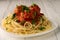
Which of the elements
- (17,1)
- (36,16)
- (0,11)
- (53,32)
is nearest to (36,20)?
(36,16)

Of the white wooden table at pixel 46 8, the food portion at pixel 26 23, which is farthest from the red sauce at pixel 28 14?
the white wooden table at pixel 46 8

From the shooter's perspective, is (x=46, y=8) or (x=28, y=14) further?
Result: (x=46, y=8)

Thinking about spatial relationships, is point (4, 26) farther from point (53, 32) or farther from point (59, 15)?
point (59, 15)

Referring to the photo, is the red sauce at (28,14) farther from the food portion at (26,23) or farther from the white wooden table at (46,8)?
the white wooden table at (46,8)

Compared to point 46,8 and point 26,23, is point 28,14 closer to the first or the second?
point 26,23

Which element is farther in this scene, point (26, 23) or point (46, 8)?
point (46, 8)

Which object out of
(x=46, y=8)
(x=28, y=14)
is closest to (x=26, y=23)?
(x=28, y=14)

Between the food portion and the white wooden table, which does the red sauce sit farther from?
the white wooden table

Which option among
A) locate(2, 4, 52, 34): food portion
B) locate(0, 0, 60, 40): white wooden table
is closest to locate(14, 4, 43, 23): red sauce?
locate(2, 4, 52, 34): food portion
